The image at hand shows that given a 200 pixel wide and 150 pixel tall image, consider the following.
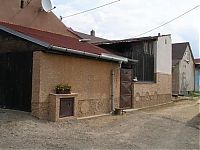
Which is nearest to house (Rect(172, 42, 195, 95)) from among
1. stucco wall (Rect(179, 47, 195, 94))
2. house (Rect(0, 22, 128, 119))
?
stucco wall (Rect(179, 47, 195, 94))

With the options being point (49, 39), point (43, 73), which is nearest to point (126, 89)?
point (49, 39)

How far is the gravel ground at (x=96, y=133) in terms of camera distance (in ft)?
29.8

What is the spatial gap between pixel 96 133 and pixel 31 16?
978 centimetres

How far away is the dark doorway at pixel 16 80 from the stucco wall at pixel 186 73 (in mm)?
22648

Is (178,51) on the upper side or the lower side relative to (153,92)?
upper

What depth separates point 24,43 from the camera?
43.7 feet

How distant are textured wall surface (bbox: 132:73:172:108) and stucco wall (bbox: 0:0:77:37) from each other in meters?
6.02

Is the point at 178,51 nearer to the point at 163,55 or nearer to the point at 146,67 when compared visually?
the point at 163,55

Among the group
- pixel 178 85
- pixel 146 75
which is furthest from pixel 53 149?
pixel 178 85

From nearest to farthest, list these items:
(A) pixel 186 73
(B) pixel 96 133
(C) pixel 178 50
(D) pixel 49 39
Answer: (B) pixel 96 133, (D) pixel 49 39, (A) pixel 186 73, (C) pixel 178 50

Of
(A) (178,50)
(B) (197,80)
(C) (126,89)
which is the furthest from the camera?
(B) (197,80)

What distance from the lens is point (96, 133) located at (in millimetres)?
10938

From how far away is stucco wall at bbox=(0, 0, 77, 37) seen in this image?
1705 centimetres

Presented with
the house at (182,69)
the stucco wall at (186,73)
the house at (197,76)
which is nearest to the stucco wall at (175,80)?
the house at (182,69)
